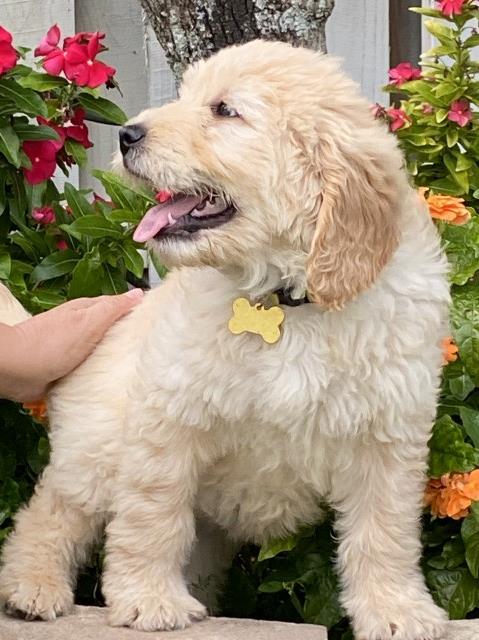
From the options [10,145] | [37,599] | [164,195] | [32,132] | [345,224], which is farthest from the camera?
[32,132]

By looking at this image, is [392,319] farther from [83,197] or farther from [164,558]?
[83,197]

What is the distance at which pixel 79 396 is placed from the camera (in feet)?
10.5

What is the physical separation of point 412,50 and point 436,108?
2.03 m

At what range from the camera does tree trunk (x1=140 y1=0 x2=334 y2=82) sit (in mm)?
3990

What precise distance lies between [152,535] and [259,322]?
67 centimetres

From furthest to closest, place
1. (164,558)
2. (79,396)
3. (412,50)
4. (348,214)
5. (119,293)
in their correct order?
(412,50) < (119,293) < (79,396) < (164,558) < (348,214)

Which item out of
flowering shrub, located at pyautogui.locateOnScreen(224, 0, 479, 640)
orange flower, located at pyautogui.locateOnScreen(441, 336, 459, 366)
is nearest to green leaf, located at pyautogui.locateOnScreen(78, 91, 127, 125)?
flowering shrub, located at pyautogui.locateOnScreen(224, 0, 479, 640)

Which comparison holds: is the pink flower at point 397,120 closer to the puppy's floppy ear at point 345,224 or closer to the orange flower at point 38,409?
the puppy's floppy ear at point 345,224

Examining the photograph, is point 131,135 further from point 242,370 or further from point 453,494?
point 453,494

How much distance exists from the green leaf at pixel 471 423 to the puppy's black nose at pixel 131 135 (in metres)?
1.31

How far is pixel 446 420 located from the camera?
125 inches

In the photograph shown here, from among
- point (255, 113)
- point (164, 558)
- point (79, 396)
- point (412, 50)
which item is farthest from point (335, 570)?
point (412, 50)

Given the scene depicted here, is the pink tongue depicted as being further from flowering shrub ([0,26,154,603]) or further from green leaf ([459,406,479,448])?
green leaf ([459,406,479,448])

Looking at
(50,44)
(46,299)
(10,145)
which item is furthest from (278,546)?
(50,44)
